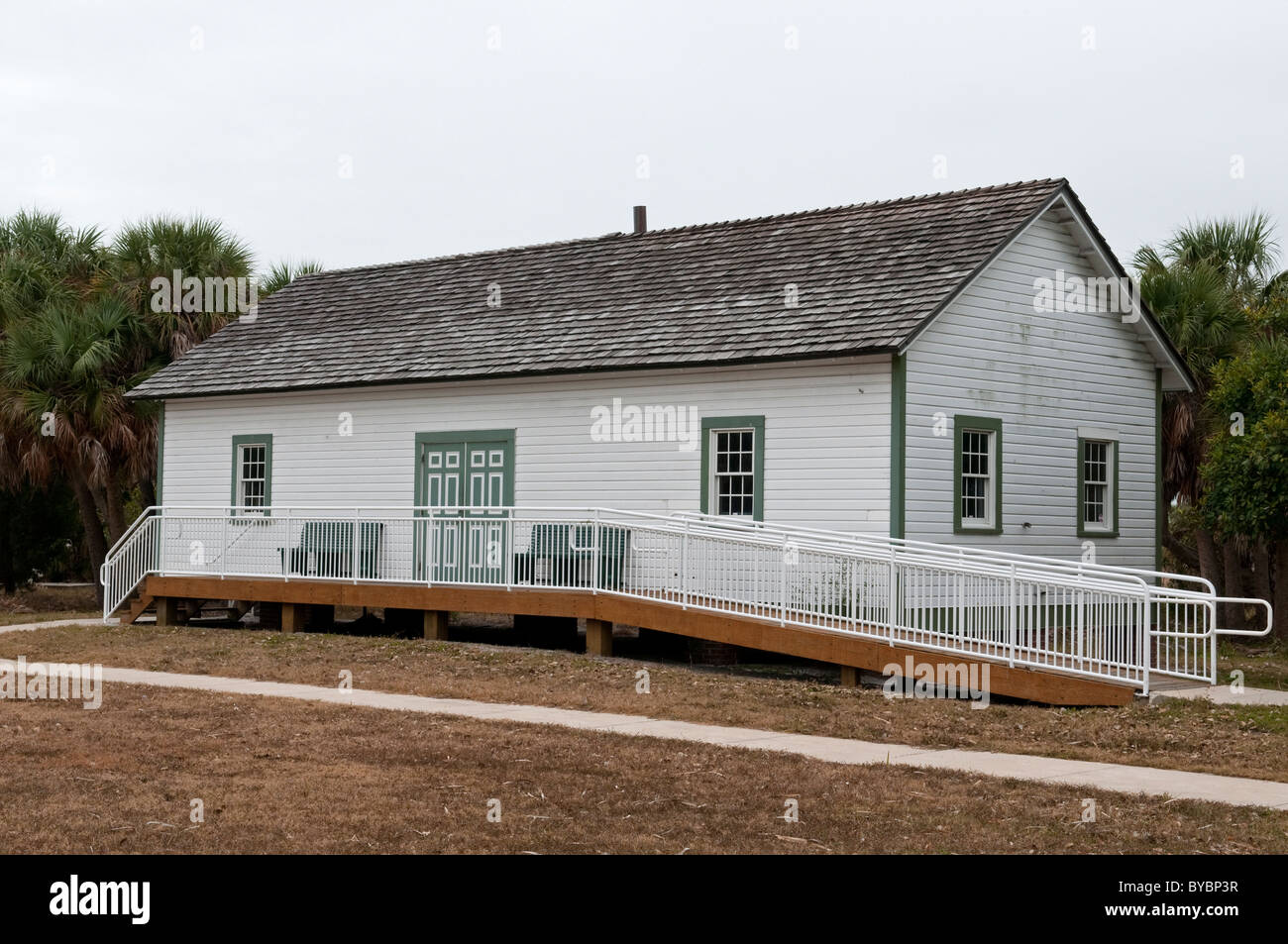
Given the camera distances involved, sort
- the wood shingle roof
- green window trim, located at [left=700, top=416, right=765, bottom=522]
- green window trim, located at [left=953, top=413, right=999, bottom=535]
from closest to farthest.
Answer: green window trim, located at [left=953, top=413, right=999, bottom=535] → the wood shingle roof → green window trim, located at [left=700, top=416, right=765, bottom=522]

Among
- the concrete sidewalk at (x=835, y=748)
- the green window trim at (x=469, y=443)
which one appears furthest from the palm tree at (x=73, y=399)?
the concrete sidewalk at (x=835, y=748)

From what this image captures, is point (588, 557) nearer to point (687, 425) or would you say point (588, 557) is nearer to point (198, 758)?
point (687, 425)

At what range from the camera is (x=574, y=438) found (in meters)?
23.7

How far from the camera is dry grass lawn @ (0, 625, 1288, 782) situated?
13.5 metres

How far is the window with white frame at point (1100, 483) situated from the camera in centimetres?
2373

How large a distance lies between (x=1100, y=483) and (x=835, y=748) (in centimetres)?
1173

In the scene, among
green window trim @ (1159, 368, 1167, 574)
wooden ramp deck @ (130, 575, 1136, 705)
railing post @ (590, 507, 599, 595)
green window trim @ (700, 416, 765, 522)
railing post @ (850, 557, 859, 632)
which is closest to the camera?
wooden ramp deck @ (130, 575, 1136, 705)

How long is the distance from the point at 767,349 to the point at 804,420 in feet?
3.48

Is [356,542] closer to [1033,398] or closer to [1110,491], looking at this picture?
[1033,398]

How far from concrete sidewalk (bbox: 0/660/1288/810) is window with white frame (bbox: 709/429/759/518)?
21.2 feet

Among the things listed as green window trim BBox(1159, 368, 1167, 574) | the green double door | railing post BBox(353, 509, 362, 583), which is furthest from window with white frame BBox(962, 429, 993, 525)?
railing post BBox(353, 509, 362, 583)

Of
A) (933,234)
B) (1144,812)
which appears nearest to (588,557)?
(933,234)

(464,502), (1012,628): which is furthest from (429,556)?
(1012,628)

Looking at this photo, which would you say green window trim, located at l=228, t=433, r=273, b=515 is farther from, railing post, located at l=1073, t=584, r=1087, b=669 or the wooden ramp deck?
railing post, located at l=1073, t=584, r=1087, b=669
